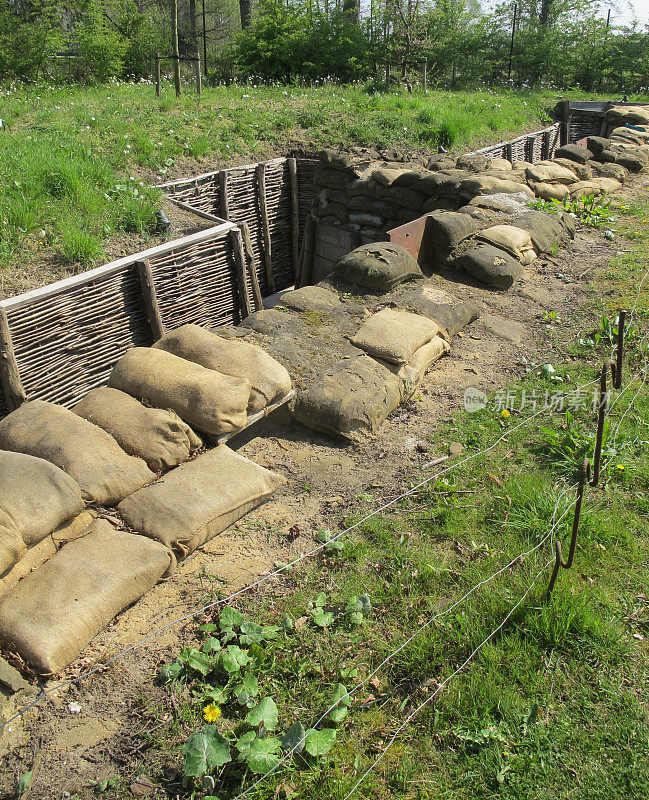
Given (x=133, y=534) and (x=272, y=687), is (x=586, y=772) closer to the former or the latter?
(x=272, y=687)

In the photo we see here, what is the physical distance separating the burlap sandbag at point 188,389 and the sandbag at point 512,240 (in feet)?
12.0

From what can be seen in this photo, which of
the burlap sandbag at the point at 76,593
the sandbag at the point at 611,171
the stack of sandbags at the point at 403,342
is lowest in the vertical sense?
the burlap sandbag at the point at 76,593

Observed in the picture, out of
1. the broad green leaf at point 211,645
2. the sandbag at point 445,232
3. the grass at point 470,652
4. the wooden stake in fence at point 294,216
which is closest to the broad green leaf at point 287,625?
the grass at point 470,652

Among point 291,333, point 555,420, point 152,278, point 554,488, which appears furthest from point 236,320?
point 554,488

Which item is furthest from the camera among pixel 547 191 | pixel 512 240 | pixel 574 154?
pixel 574 154

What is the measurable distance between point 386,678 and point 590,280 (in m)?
5.10

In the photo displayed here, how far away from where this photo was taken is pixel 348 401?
4.16m

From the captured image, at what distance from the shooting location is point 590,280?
254 inches

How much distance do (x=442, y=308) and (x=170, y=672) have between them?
3724mm

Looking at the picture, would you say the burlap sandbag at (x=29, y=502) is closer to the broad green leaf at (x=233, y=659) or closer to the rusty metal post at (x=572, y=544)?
the broad green leaf at (x=233, y=659)

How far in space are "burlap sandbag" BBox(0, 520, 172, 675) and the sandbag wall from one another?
6.05 m

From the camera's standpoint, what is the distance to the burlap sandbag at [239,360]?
13.2ft

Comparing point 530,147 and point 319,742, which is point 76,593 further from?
point 530,147

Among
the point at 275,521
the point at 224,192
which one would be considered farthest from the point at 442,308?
the point at 224,192
